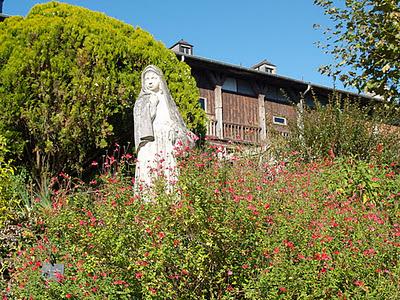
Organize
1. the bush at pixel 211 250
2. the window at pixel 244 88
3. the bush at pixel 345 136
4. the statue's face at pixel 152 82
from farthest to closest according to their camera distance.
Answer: the window at pixel 244 88
the bush at pixel 345 136
the statue's face at pixel 152 82
the bush at pixel 211 250

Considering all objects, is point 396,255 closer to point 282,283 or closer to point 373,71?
point 282,283

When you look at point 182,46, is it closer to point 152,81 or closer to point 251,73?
point 251,73

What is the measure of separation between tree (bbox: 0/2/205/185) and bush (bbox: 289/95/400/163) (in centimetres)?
229

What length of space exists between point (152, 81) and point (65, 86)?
2.46 m

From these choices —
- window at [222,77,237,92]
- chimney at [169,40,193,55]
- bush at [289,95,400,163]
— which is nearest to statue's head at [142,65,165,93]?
bush at [289,95,400,163]

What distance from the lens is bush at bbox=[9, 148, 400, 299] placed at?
3.64m

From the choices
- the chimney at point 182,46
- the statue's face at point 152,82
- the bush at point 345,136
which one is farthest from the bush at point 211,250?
the chimney at point 182,46

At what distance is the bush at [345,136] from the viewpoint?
31.9ft

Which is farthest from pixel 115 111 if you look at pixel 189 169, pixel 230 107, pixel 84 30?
pixel 230 107

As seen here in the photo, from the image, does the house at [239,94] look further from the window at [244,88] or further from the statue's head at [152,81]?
the statue's head at [152,81]

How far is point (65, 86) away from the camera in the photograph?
344 inches

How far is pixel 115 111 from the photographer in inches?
354

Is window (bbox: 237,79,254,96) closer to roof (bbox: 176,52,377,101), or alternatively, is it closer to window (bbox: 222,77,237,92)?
window (bbox: 222,77,237,92)

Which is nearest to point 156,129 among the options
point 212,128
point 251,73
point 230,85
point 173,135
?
point 173,135
